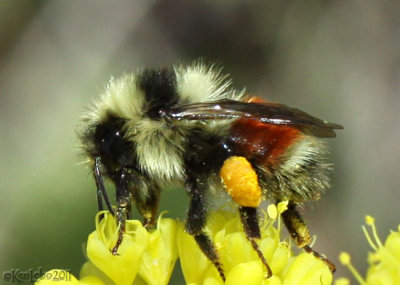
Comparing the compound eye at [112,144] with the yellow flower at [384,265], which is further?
the compound eye at [112,144]

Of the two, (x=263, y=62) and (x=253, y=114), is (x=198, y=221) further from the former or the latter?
(x=263, y=62)

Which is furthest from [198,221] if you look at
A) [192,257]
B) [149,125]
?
[149,125]

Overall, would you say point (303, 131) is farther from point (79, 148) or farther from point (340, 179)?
point (340, 179)

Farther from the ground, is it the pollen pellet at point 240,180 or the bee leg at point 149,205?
the pollen pellet at point 240,180

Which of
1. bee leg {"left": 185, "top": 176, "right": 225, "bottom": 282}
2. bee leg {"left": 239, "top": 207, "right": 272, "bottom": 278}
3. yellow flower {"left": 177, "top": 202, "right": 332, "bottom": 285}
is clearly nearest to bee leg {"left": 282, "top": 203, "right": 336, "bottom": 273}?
yellow flower {"left": 177, "top": 202, "right": 332, "bottom": 285}

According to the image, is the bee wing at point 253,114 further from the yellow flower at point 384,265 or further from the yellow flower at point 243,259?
the yellow flower at point 384,265

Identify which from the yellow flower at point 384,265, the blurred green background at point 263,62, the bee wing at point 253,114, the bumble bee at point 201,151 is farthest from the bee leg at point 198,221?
the blurred green background at point 263,62

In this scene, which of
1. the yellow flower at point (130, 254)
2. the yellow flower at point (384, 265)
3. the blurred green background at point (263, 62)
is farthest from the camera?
the blurred green background at point (263, 62)

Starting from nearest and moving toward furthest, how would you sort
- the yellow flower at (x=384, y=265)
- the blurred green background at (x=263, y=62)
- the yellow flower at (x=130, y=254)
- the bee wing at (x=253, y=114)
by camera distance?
the yellow flower at (x=384, y=265), the bee wing at (x=253, y=114), the yellow flower at (x=130, y=254), the blurred green background at (x=263, y=62)
